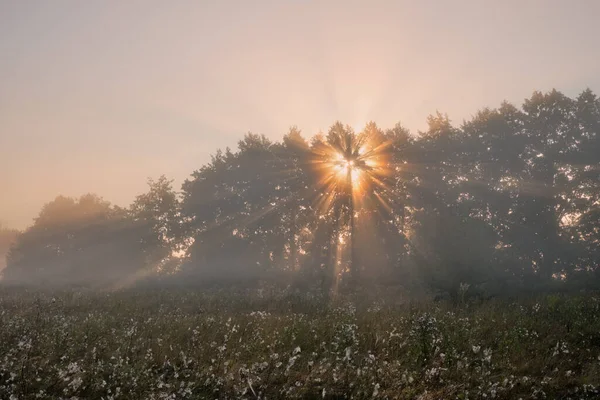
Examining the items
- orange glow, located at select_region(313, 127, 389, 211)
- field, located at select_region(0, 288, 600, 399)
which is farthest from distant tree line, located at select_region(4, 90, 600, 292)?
field, located at select_region(0, 288, 600, 399)

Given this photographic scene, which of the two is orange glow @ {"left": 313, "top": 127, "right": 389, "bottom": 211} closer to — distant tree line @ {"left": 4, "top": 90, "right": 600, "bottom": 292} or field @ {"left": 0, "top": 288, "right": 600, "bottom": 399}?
distant tree line @ {"left": 4, "top": 90, "right": 600, "bottom": 292}

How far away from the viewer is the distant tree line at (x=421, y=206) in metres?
34.5

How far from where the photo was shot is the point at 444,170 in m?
39.8

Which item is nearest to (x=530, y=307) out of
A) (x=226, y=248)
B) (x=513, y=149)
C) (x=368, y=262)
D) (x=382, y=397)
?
(x=382, y=397)

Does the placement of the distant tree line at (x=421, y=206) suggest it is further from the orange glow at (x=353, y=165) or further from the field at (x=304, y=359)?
the field at (x=304, y=359)

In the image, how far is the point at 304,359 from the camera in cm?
795

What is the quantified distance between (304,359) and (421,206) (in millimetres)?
32902

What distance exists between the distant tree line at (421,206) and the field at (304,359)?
55.7 ft

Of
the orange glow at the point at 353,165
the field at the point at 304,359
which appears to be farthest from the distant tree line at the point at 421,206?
the field at the point at 304,359

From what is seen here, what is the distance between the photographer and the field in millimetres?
6480

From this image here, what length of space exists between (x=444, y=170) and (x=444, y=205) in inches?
160

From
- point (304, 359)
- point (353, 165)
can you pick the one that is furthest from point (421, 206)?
point (304, 359)

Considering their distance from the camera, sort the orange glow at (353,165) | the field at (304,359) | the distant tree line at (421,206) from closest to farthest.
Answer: the field at (304,359), the distant tree line at (421,206), the orange glow at (353,165)

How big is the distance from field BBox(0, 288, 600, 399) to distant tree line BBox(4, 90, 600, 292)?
17.0 meters
